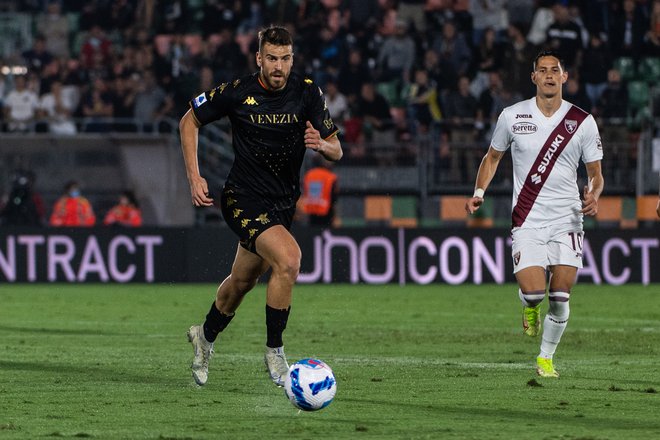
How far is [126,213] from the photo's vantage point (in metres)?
22.4

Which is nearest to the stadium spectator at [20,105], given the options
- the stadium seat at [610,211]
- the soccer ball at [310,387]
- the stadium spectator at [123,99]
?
the stadium spectator at [123,99]

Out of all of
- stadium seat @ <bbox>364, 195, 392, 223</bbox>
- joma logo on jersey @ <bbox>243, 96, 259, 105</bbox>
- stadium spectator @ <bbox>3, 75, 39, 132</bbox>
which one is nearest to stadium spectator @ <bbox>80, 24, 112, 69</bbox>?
stadium spectator @ <bbox>3, 75, 39, 132</bbox>

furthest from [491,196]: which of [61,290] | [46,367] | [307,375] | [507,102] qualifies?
[307,375]

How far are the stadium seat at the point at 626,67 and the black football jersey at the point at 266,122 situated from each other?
15.7 metres

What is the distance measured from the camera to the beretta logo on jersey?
999 cm

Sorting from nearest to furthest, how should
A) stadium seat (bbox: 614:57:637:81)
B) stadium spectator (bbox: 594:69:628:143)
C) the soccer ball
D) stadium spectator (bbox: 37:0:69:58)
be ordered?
the soccer ball < stadium spectator (bbox: 594:69:628:143) < stadium seat (bbox: 614:57:637:81) < stadium spectator (bbox: 37:0:69:58)

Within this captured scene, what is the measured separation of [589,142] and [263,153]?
2.47 metres

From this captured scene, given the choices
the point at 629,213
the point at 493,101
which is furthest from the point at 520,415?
the point at 493,101

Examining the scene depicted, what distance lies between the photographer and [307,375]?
299 inches

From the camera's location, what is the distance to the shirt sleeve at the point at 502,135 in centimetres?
1005

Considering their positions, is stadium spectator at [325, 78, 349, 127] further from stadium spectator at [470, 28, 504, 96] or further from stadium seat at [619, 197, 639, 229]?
stadium seat at [619, 197, 639, 229]

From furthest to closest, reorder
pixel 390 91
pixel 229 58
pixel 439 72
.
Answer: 1. pixel 229 58
2. pixel 390 91
3. pixel 439 72

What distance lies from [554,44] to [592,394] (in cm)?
1543

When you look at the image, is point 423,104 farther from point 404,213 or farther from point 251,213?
point 251,213
